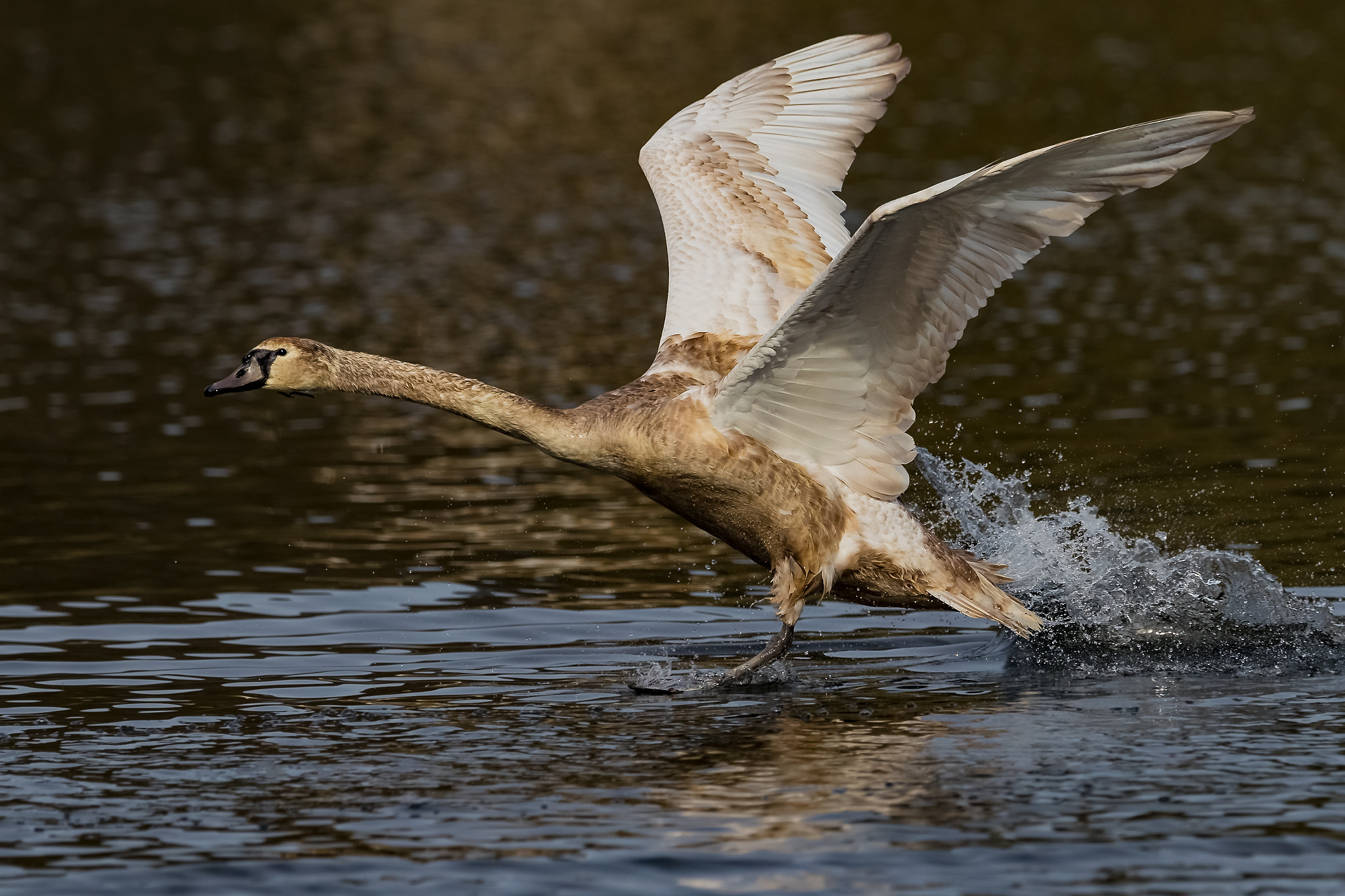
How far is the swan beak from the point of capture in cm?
1028

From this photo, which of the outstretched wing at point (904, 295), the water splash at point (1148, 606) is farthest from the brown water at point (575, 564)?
the outstretched wing at point (904, 295)

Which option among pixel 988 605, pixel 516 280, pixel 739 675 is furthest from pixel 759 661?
pixel 516 280

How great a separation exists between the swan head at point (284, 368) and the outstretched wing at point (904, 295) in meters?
2.23

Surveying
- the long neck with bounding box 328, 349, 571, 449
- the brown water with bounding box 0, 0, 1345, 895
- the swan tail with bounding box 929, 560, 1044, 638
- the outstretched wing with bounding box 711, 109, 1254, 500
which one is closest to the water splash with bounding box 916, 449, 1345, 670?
the brown water with bounding box 0, 0, 1345, 895

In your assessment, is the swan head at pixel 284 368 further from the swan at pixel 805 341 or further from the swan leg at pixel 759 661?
the swan leg at pixel 759 661

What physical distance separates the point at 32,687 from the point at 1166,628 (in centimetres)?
659

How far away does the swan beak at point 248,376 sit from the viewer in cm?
1028

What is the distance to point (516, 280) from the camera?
2594cm

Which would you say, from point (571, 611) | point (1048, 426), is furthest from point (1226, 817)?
point (1048, 426)

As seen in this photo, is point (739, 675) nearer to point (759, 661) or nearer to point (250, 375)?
point (759, 661)

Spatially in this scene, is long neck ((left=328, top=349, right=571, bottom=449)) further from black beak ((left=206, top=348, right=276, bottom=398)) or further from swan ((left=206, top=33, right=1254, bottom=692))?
black beak ((left=206, top=348, right=276, bottom=398))

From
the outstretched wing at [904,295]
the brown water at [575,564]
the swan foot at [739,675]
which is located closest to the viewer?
the brown water at [575,564]

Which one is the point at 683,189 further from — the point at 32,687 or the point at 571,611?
the point at 32,687

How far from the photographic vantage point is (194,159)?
3506 centimetres
